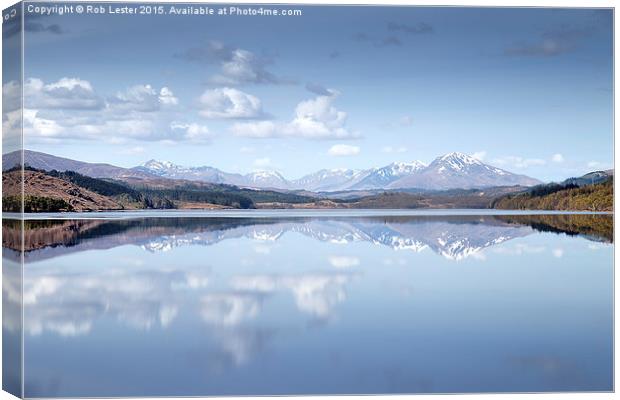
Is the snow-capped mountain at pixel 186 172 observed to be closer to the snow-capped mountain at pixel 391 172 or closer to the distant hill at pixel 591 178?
the snow-capped mountain at pixel 391 172

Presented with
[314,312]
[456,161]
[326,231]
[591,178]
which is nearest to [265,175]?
[314,312]

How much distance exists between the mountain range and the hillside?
0.90 metres

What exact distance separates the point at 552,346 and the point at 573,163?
3224 mm

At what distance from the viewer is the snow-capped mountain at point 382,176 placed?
1458cm

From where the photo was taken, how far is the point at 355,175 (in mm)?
15562

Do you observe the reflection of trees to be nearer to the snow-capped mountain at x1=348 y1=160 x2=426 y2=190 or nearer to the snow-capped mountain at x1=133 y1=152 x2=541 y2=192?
the snow-capped mountain at x1=133 y1=152 x2=541 y2=192

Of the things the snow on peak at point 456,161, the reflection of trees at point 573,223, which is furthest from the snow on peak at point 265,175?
the reflection of trees at point 573,223

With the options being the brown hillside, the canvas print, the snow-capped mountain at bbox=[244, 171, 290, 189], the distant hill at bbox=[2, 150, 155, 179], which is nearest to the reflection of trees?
the canvas print

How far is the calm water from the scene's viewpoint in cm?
1167

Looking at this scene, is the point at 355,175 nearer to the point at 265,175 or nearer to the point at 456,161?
the point at 265,175

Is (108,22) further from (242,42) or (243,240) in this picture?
(243,240)

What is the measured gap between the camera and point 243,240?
1859 centimetres

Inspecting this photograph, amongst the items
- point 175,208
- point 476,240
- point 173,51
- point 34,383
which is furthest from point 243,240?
point 34,383

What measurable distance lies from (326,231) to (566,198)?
516cm
